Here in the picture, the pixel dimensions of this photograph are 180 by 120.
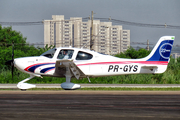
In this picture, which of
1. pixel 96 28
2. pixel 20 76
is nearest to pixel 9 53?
pixel 20 76

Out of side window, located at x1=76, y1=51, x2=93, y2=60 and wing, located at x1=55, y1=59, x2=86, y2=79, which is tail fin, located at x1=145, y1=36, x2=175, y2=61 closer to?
side window, located at x1=76, y1=51, x2=93, y2=60

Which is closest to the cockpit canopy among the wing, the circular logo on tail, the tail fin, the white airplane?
the white airplane

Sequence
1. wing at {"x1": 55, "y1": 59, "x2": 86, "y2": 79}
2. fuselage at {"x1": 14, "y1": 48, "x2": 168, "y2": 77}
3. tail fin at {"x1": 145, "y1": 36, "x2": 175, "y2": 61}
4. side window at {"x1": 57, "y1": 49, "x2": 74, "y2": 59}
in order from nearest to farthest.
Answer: wing at {"x1": 55, "y1": 59, "x2": 86, "y2": 79}
side window at {"x1": 57, "y1": 49, "x2": 74, "y2": 59}
fuselage at {"x1": 14, "y1": 48, "x2": 168, "y2": 77}
tail fin at {"x1": 145, "y1": 36, "x2": 175, "y2": 61}

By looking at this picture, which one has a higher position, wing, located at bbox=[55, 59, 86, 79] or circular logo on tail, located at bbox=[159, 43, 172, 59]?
Answer: circular logo on tail, located at bbox=[159, 43, 172, 59]

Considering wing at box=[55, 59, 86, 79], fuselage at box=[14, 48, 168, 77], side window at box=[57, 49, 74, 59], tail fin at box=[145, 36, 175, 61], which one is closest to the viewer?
wing at box=[55, 59, 86, 79]

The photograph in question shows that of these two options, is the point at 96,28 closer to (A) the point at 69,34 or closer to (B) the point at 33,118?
(A) the point at 69,34

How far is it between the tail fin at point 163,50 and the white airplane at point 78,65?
0.40 feet

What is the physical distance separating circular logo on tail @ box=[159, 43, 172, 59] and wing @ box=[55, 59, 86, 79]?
4.65m

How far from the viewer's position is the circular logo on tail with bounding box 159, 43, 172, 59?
628 inches

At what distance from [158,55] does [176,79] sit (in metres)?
8.52

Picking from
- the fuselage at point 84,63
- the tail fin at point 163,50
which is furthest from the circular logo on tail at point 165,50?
the fuselage at point 84,63

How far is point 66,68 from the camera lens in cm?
1500

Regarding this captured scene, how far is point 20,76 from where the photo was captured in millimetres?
22844

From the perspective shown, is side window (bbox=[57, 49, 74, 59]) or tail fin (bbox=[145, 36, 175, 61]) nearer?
side window (bbox=[57, 49, 74, 59])
